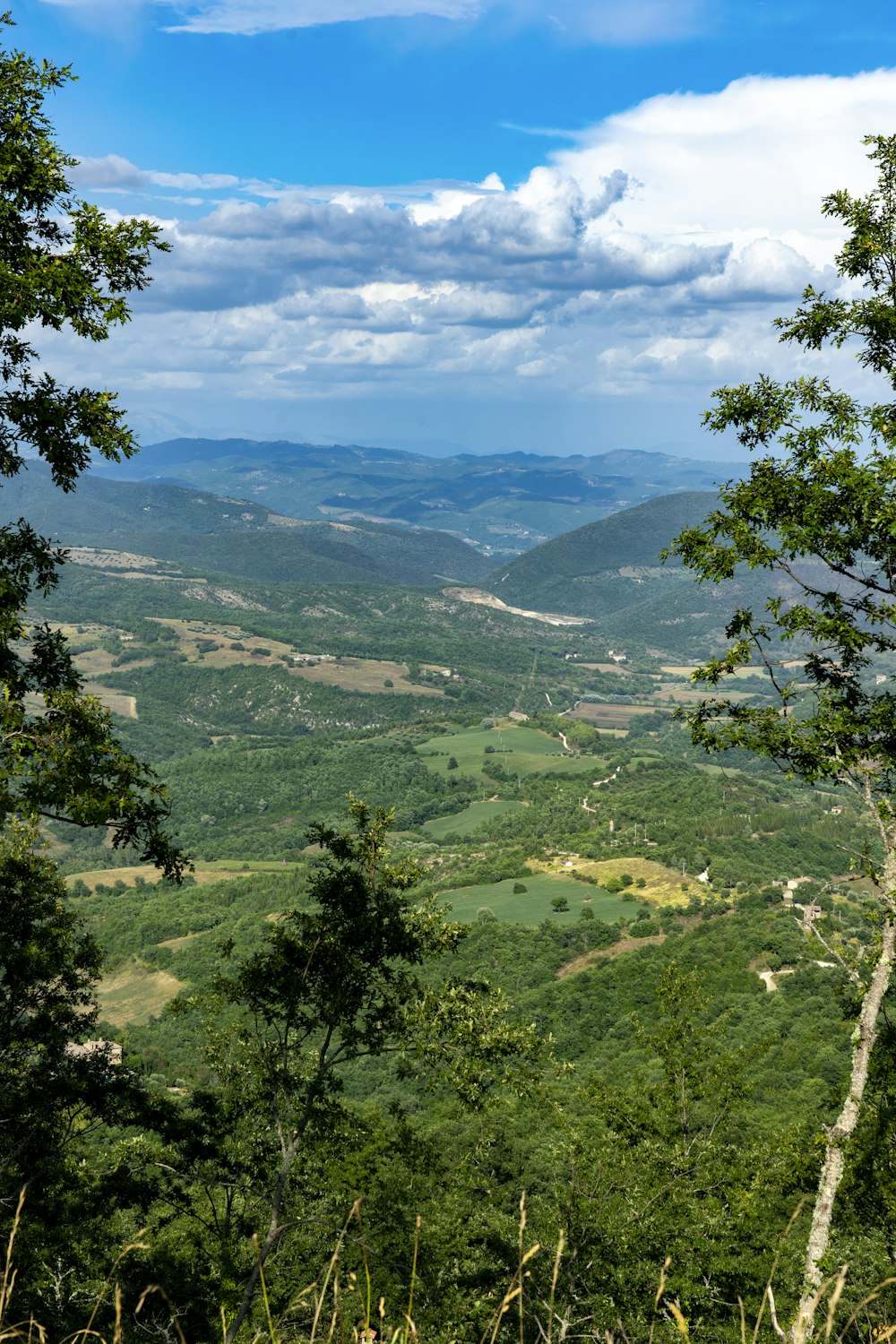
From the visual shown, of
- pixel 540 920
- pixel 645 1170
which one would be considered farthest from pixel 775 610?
pixel 540 920

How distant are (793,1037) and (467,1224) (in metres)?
39.7

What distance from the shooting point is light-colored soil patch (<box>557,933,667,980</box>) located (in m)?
106

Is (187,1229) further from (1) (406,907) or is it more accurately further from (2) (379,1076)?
(2) (379,1076)

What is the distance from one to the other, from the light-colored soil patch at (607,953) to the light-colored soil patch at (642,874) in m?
11.6

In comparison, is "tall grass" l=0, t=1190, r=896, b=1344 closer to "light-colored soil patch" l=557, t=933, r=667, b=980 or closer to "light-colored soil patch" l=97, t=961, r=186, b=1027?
"light-colored soil patch" l=557, t=933, r=667, b=980

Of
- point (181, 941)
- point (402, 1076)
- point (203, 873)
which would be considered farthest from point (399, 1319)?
point (203, 873)

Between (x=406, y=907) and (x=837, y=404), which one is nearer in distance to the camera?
(x=837, y=404)

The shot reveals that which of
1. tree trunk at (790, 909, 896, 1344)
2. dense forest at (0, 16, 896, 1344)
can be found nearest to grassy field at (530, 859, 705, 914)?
dense forest at (0, 16, 896, 1344)

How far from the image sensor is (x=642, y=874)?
471 feet

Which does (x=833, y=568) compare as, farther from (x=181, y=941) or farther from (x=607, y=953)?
(x=181, y=941)

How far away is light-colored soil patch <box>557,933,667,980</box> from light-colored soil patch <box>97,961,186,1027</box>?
48.7m

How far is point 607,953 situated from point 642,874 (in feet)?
121

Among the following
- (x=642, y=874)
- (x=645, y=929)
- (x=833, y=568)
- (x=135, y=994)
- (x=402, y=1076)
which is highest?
(x=833, y=568)

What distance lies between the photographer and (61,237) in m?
13.0
